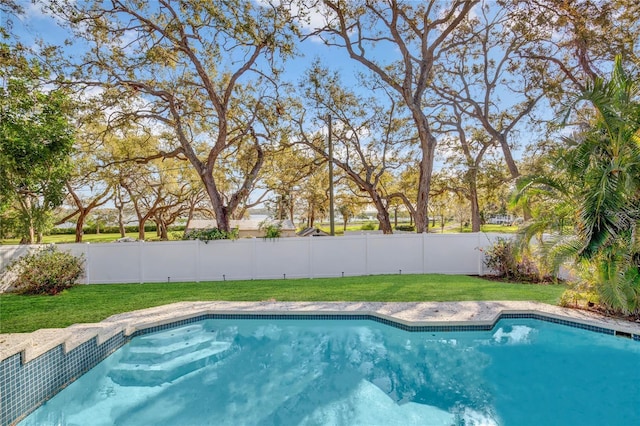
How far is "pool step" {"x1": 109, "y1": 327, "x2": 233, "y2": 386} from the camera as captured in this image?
215 inches

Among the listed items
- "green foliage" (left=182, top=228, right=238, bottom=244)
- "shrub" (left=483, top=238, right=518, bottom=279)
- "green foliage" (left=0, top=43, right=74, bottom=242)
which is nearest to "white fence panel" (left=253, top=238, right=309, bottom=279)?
"green foliage" (left=182, top=228, right=238, bottom=244)

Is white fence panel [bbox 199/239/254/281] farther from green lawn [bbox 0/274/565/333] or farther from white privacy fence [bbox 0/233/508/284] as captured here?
green lawn [bbox 0/274/565/333]

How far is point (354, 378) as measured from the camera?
214 inches

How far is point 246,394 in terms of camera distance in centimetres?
498

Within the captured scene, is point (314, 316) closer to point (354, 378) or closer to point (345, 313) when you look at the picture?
point (345, 313)

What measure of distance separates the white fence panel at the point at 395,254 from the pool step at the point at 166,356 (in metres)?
6.17

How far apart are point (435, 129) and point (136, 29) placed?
13.8 m

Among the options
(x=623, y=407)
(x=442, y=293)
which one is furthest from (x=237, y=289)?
(x=623, y=407)

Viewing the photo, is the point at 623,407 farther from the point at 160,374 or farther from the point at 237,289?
the point at 237,289

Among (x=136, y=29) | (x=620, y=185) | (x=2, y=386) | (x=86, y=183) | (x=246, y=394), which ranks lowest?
(x=246, y=394)

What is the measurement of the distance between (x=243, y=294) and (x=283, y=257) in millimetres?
2493

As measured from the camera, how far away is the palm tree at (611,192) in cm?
576

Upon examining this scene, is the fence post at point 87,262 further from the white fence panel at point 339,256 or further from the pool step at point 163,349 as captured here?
the white fence panel at point 339,256

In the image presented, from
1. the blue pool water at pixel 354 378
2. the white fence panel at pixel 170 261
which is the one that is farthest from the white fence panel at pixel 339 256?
the blue pool water at pixel 354 378
